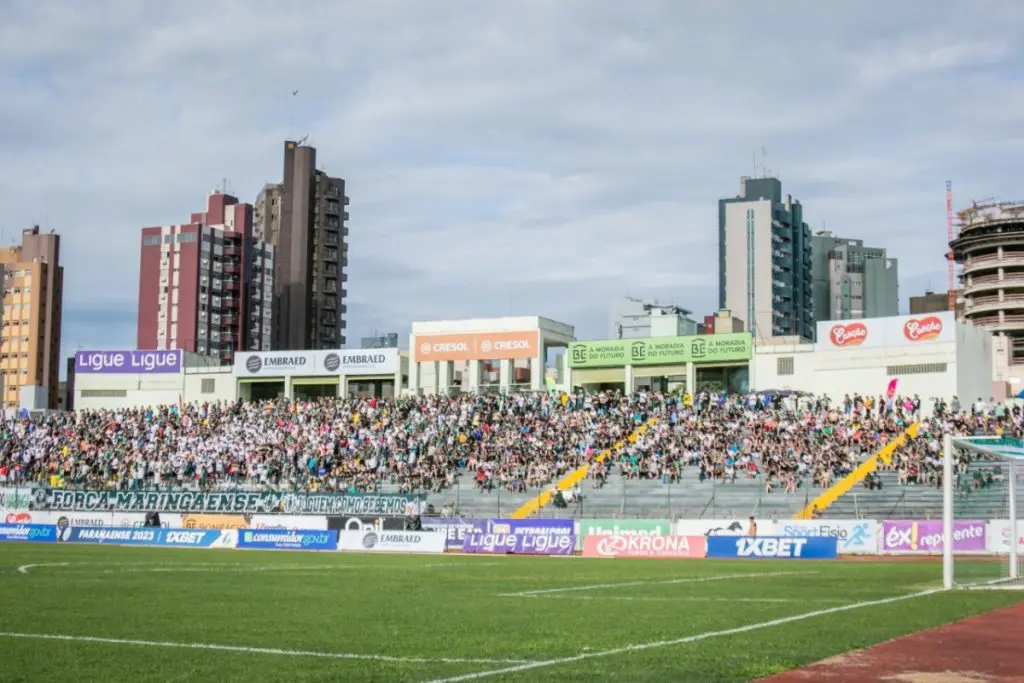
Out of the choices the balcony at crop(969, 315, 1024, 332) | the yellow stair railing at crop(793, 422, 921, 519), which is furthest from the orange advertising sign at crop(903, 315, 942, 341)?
the balcony at crop(969, 315, 1024, 332)

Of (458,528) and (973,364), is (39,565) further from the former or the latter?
(973,364)

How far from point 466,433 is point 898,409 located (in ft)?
78.7

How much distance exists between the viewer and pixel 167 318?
152 m

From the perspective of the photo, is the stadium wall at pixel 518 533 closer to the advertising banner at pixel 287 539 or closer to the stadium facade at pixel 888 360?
the advertising banner at pixel 287 539

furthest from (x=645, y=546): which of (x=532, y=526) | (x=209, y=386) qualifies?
(x=209, y=386)

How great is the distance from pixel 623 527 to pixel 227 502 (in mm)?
22487

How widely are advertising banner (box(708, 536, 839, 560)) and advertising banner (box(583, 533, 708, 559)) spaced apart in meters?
1.19

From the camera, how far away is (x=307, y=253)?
16038cm

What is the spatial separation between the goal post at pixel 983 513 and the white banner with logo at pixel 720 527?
787cm

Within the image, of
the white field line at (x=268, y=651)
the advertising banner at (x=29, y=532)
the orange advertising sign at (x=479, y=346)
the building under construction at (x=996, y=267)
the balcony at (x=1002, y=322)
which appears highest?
the building under construction at (x=996, y=267)

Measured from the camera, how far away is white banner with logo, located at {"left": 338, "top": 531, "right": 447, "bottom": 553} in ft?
165

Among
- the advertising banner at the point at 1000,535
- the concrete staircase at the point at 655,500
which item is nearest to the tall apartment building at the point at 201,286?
the concrete staircase at the point at 655,500

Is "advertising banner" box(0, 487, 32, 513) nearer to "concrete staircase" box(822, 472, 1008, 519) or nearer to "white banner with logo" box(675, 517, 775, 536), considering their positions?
"white banner with logo" box(675, 517, 775, 536)

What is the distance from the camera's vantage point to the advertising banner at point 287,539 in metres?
51.8
